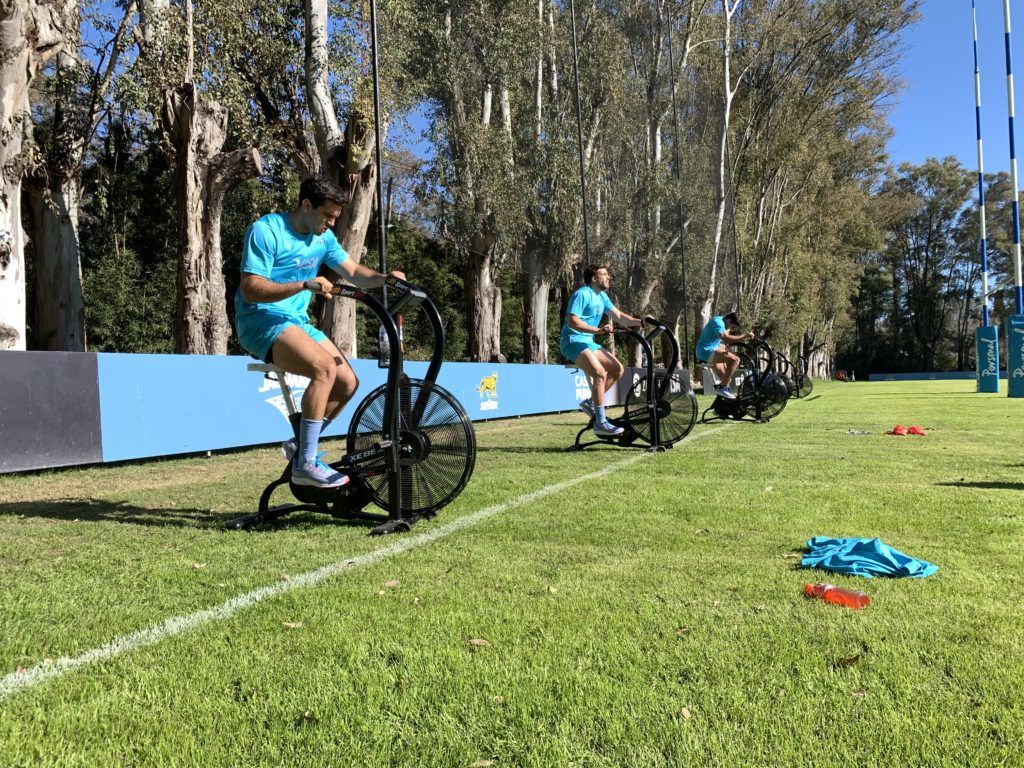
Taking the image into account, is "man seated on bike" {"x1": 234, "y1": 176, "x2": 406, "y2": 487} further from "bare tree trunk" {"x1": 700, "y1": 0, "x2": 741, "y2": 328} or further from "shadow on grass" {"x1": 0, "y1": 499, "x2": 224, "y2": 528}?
"bare tree trunk" {"x1": 700, "y1": 0, "x2": 741, "y2": 328}

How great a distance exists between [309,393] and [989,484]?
15.5 feet

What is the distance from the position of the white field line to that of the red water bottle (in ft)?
5.99

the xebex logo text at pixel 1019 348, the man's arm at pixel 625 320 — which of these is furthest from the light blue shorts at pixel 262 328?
the xebex logo text at pixel 1019 348

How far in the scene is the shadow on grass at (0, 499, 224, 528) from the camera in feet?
14.5

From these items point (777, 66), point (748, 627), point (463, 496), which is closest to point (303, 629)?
point (748, 627)

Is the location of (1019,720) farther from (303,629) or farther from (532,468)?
(532,468)

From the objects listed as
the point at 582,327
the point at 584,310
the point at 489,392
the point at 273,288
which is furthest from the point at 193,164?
the point at 273,288

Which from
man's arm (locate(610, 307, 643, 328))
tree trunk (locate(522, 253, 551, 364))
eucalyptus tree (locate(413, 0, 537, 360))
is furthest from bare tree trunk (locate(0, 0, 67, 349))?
tree trunk (locate(522, 253, 551, 364))

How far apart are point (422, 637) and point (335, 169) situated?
1190cm

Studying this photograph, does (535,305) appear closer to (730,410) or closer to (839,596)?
(730,410)

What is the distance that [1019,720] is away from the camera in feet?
5.50

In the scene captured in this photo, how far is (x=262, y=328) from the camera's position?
13.2 ft

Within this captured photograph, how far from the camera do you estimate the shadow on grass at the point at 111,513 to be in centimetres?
442

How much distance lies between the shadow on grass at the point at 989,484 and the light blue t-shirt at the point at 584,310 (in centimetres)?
385
